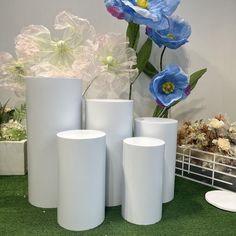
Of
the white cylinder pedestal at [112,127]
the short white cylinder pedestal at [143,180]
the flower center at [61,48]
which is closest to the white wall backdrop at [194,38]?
the flower center at [61,48]

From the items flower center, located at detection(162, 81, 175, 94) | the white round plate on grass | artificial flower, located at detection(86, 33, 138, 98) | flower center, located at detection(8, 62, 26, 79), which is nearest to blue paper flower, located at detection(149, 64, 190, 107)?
flower center, located at detection(162, 81, 175, 94)

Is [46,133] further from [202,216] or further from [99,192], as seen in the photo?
[202,216]

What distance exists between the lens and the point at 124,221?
75cm

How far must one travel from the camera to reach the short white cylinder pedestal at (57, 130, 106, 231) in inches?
27.1

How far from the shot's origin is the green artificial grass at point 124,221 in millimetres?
696

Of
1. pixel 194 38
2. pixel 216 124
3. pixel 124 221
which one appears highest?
pixel 194 38

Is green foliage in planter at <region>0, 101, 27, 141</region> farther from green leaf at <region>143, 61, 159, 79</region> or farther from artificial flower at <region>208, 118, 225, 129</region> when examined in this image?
artificial flower at <region>208, 118, 225, 129</region>

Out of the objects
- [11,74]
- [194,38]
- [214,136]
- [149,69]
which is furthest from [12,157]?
[194,38]

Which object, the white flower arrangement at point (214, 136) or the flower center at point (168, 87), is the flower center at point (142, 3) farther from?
the white flower arrangement at point (214, 136)

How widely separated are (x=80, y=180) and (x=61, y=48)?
453mm

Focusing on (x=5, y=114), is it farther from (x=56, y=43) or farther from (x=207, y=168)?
(x=207, y=168)

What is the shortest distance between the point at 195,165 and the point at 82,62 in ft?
1.93

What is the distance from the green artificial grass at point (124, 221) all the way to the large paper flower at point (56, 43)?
0.45 m

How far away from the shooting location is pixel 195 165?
41.0 inches
